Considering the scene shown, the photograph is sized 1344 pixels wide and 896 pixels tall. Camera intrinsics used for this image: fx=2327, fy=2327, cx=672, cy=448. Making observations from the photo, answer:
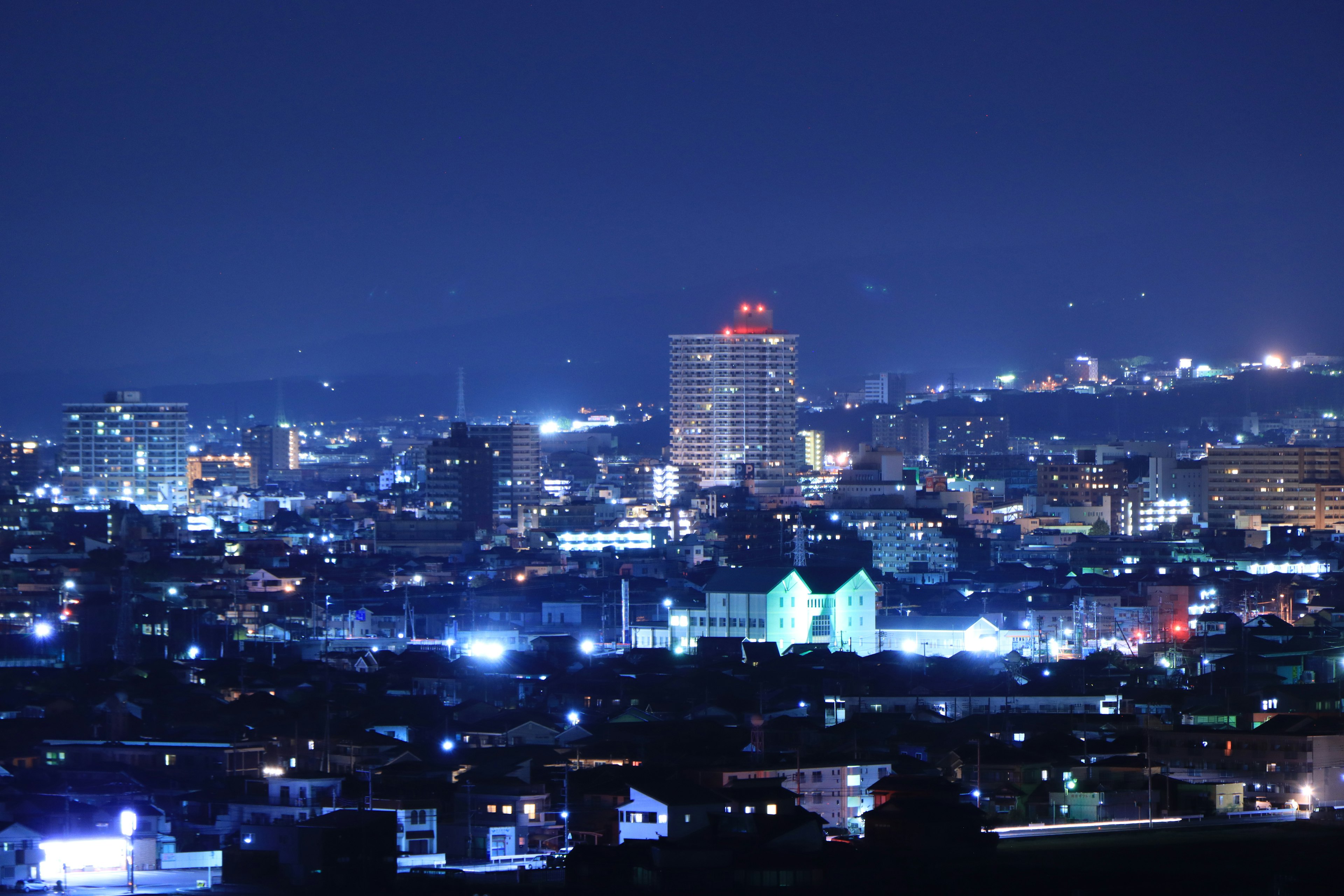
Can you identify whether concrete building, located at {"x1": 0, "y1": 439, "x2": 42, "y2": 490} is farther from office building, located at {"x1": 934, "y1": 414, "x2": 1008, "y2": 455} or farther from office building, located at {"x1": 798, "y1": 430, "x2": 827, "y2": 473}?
office building, located at {"x1": 934, "y1": 414, "x2": 1008, "y2": 455}

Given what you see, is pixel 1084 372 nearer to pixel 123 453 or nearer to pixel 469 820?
pixel 123 453

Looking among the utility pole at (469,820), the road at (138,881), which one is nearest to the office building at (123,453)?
the utility pole at (469,820)

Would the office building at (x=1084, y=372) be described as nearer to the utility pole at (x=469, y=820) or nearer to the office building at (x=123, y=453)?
the office building at (x=123, y=453)

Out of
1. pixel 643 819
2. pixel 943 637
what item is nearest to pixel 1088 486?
pixel 943 637

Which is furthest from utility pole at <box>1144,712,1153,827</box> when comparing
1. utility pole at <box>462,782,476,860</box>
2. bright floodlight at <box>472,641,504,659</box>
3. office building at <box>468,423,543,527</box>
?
office building at <box>468,423,543,527</box>

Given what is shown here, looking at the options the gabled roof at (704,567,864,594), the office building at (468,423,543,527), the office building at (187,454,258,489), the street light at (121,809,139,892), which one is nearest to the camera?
the street light at (121,809,139,892)

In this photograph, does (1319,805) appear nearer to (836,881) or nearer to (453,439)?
(836,881)
